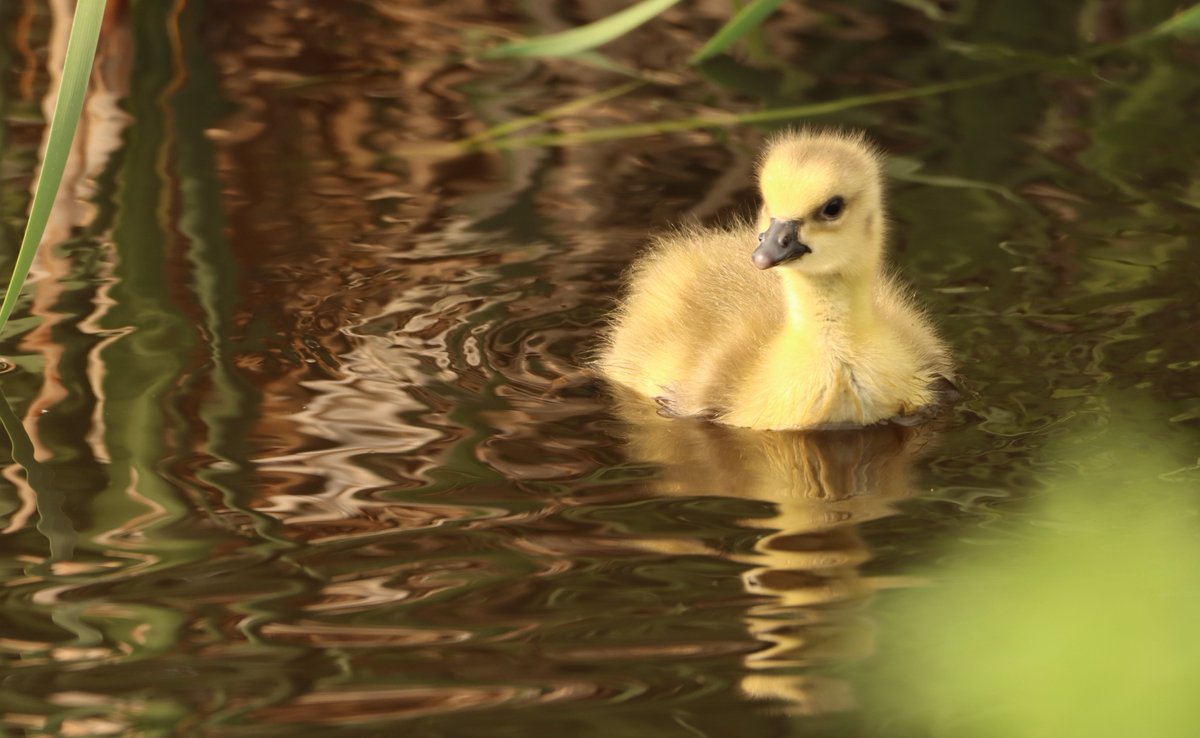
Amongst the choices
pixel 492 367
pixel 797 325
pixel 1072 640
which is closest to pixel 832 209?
pixel 797 325

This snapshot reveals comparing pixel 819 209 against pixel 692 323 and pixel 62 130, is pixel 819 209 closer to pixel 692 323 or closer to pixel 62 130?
pixel 692 323

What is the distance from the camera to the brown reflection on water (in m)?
1.53

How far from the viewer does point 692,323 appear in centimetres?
267

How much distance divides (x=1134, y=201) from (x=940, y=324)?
2.18ft

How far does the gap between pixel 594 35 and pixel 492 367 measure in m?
0.89

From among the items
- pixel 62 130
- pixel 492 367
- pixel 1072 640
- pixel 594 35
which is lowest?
pixel 1072 640

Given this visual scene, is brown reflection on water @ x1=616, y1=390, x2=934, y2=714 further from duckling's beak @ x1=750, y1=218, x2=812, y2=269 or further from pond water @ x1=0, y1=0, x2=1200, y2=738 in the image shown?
duckling's beak @ x1=750, y1=218, x2=812, y2=269

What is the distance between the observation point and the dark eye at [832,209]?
7.98ft

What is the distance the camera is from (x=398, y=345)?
2611mm

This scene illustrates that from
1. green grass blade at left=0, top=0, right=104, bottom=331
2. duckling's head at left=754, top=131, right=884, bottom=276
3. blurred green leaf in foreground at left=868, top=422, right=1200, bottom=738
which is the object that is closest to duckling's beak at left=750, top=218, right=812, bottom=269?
duckling's head at left=754, top=131, right=884, bottom=276

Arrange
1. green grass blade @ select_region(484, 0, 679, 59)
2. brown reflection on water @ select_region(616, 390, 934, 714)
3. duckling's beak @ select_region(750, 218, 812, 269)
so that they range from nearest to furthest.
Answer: brown reflection on water @ select_region(616, 390, 934, 714) < duckling's beak @ select_region(750, 218, 812, 269) < green grass blade @ select_region(484, 0, 679, 59)

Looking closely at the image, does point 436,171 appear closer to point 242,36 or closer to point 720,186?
point 720,186

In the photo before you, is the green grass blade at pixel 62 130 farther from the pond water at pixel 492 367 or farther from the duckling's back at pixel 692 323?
the duckling's back at pixel 692 323

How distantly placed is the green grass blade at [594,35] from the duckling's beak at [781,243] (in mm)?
433
